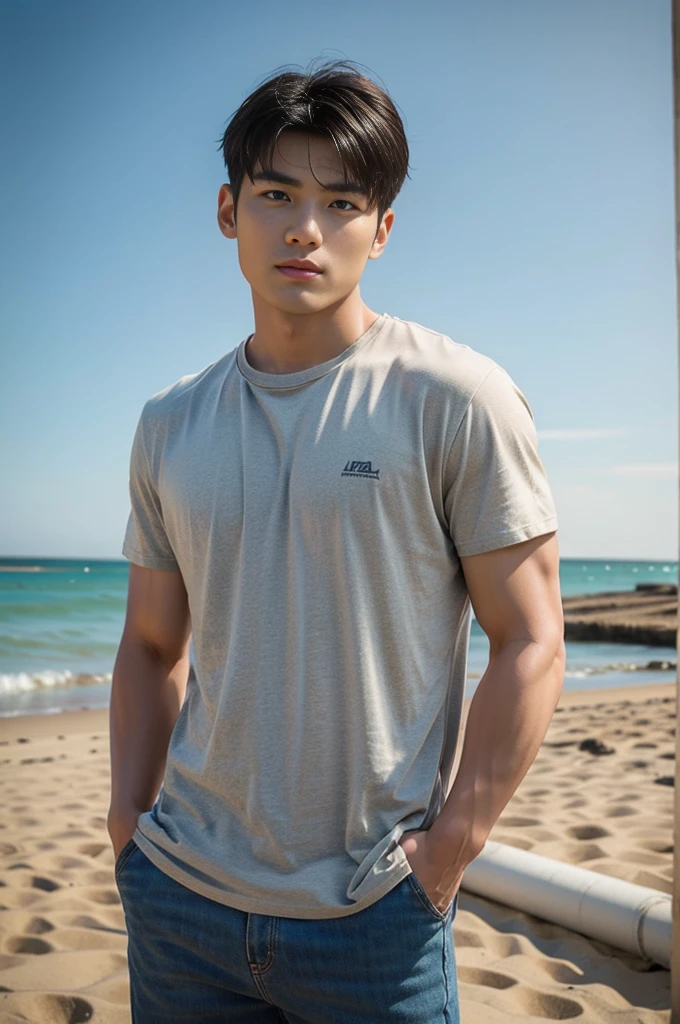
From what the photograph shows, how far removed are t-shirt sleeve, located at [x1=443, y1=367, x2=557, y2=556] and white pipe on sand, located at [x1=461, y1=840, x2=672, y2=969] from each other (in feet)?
6.79

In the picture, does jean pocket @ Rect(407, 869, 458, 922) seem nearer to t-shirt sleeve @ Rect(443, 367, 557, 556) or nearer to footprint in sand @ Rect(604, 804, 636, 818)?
t-shirt sleeve @ Rect(443, 367, 557, 556)

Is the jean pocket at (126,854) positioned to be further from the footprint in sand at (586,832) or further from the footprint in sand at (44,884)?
the footprint in sand at (586,832)

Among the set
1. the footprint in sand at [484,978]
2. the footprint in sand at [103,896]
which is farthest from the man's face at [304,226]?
the footprint in sand at [103,896]

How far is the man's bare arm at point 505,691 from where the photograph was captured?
4.27 feet

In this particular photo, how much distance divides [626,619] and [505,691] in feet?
66.2

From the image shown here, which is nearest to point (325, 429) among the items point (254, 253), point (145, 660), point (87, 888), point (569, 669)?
point (254, 253)

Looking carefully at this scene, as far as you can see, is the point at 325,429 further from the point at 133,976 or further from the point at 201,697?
the point at 133,976

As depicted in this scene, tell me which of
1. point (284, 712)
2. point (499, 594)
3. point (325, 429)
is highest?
→ point (325, 429)

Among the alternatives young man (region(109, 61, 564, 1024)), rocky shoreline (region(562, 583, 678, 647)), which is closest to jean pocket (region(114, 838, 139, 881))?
young man (region(109, 61, 564, 1024))

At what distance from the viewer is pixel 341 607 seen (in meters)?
1.35

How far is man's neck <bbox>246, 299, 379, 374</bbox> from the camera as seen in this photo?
1482 millimetres

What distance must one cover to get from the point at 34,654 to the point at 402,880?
13962 millimetres

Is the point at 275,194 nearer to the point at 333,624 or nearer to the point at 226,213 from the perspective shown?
the point at 226,213

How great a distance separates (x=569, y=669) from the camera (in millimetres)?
14188
